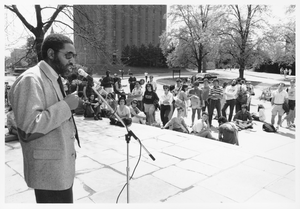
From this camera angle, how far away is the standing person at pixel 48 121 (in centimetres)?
165

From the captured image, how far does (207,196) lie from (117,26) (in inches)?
2075

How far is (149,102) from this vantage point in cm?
803

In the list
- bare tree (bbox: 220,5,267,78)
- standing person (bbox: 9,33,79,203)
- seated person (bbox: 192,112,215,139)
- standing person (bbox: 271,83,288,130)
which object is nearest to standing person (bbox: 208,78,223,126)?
standing person (bbox: 271,83,288,130)

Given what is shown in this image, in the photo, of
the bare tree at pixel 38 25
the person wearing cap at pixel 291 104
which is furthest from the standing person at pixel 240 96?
the bare tree at pixel 38 25

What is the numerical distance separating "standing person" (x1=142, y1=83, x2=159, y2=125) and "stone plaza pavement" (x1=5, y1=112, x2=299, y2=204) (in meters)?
1.99

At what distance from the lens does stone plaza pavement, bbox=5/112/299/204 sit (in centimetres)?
337

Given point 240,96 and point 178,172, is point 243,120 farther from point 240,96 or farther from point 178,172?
point 178,172

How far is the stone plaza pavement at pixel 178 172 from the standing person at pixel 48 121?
1.48 meters

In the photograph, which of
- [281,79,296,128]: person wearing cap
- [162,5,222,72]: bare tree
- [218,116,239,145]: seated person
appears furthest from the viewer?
[162,5,222,72]: bare tree

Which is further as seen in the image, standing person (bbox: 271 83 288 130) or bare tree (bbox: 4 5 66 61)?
standing person (bbox: 271 83 288 130)

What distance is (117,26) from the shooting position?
2079 inches

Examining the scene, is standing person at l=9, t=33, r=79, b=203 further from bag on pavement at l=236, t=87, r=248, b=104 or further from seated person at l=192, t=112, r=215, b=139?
bag on pavement at l=236, t=87, r=248, b=104

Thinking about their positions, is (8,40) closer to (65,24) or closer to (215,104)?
(65,24)

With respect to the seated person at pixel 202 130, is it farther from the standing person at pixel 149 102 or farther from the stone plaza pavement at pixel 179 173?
the standing person at pixel 149 102
